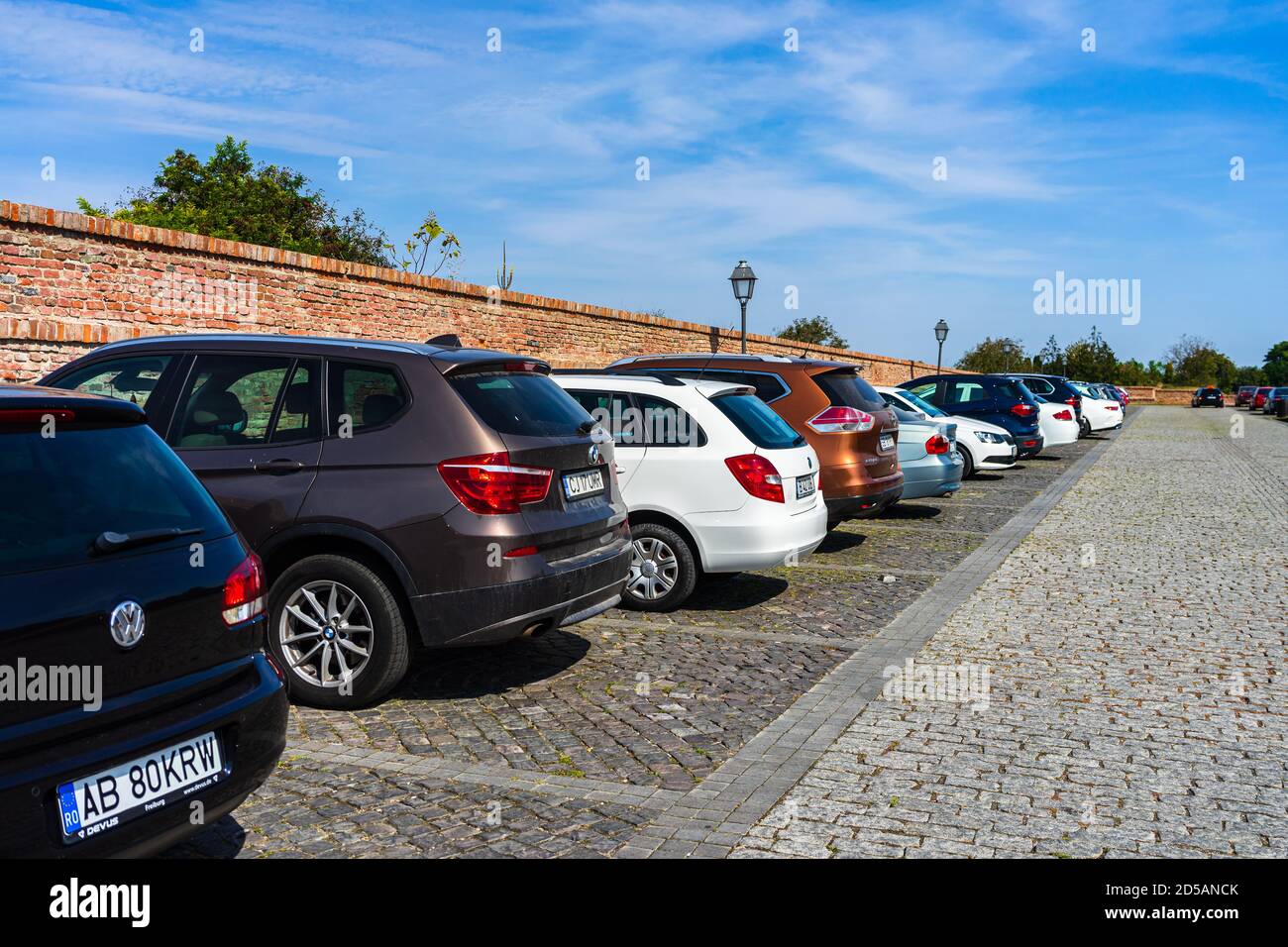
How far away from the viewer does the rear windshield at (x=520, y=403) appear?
5.81m

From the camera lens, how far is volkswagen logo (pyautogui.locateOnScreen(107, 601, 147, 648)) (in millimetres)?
3133

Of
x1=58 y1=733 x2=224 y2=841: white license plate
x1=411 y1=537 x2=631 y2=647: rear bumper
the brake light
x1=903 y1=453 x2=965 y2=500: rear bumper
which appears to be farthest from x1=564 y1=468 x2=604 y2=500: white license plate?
the brake light

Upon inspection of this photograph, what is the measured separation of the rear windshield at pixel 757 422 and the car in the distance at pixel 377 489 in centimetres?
255

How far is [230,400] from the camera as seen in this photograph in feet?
19.9

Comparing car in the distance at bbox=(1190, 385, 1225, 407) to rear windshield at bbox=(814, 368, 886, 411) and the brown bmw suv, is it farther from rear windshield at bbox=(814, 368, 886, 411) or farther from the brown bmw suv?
the brown bmw suv

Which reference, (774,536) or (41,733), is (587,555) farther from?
(41,733)

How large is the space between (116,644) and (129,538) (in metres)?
0.33

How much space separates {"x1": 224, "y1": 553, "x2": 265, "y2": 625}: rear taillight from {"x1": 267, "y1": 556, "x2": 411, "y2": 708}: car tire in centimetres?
183

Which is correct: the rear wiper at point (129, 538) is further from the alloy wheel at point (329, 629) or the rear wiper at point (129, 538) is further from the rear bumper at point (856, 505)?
the rear bumper at point (856, 505)

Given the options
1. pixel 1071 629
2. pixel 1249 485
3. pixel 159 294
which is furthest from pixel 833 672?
pixel 1249 485

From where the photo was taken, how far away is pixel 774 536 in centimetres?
825

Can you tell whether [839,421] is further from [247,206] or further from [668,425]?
[247,206]
